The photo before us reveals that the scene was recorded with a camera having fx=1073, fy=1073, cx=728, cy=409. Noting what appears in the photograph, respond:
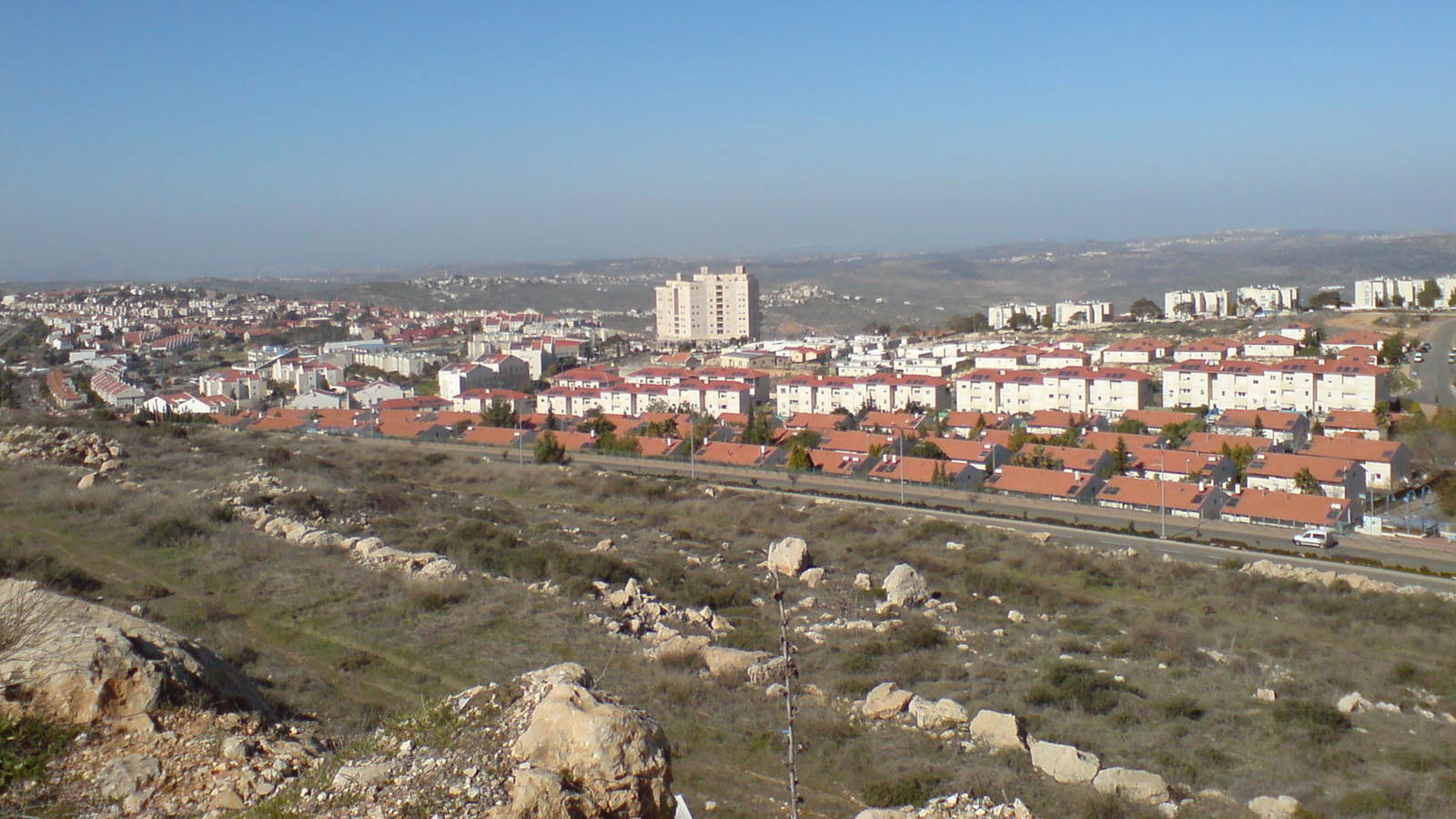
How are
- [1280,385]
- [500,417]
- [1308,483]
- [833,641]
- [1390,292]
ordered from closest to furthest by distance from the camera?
[833,641] < [1308,483] < [1280,385] < [500,417] < [1390,292]

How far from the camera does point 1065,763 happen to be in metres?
6.34

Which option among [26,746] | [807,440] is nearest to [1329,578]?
[807,440]

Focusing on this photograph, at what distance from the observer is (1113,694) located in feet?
26.4

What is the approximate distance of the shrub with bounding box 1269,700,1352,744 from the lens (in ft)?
24.0

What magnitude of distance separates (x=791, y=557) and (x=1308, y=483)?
475 inches

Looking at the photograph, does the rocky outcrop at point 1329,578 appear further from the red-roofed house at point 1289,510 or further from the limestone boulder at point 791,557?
the limestone boulder at point 791,557

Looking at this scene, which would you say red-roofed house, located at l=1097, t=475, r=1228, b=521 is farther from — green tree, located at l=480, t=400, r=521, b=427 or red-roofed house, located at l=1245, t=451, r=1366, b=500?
green tree, located at l=480, t=400, r=521, b=427

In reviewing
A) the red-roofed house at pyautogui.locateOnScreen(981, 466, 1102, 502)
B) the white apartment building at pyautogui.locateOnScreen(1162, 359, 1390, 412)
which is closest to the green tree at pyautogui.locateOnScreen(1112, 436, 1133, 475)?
the red-roofed house at pyautogui.locateOnScreen(981, 466, 1102, 502)

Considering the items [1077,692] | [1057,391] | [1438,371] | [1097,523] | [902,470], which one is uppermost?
[1077,692]

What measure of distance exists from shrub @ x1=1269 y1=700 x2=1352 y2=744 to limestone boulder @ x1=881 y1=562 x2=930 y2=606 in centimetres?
Result: 407

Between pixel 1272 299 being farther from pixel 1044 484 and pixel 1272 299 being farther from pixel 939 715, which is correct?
pixel 939 715

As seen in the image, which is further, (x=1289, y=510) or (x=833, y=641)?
(x=1289, y=510)

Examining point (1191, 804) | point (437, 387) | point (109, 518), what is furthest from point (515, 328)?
point (1191, 804)

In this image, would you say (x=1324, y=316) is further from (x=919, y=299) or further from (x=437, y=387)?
(x=919, y=299)
